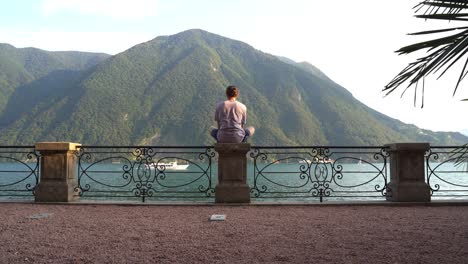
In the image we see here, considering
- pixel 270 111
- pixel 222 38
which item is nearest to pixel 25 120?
pixel 270 111

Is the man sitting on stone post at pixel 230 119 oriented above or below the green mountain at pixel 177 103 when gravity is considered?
below

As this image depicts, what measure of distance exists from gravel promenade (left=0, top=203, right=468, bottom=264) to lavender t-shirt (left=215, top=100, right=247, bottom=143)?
54.4 inches

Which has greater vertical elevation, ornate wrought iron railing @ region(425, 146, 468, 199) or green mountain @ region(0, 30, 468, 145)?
green mountain @ region(0, 30, 468, 145)

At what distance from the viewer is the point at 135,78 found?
138 meters

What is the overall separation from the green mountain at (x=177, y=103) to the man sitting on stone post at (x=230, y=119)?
93040mm

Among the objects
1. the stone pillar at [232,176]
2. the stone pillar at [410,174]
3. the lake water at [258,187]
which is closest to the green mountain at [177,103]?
the lake water at [258,187]

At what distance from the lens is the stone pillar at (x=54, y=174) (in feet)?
27.0

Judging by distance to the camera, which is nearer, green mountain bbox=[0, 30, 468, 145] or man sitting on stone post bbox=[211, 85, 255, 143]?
man sitting on stone post bbox=[211, 85, 255, 143]

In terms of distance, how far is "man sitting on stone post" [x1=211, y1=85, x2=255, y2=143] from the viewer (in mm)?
7875

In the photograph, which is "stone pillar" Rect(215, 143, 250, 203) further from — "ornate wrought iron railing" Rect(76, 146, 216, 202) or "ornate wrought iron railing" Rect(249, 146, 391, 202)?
"ornate wrought iron railing" Rect(249, 146, 391, 202)

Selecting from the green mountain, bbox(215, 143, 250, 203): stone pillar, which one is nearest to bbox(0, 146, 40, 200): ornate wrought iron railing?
bbox(215, 143, 250, 203): stone pillar

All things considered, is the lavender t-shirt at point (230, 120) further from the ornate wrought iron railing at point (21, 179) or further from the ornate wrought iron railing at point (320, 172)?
the ornate wrought iron railing at point (21, 179)

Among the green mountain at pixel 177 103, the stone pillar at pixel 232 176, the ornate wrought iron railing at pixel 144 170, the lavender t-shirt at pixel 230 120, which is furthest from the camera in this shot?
the green mountain at pixel 177 103

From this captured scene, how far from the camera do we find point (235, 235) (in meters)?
5.00
